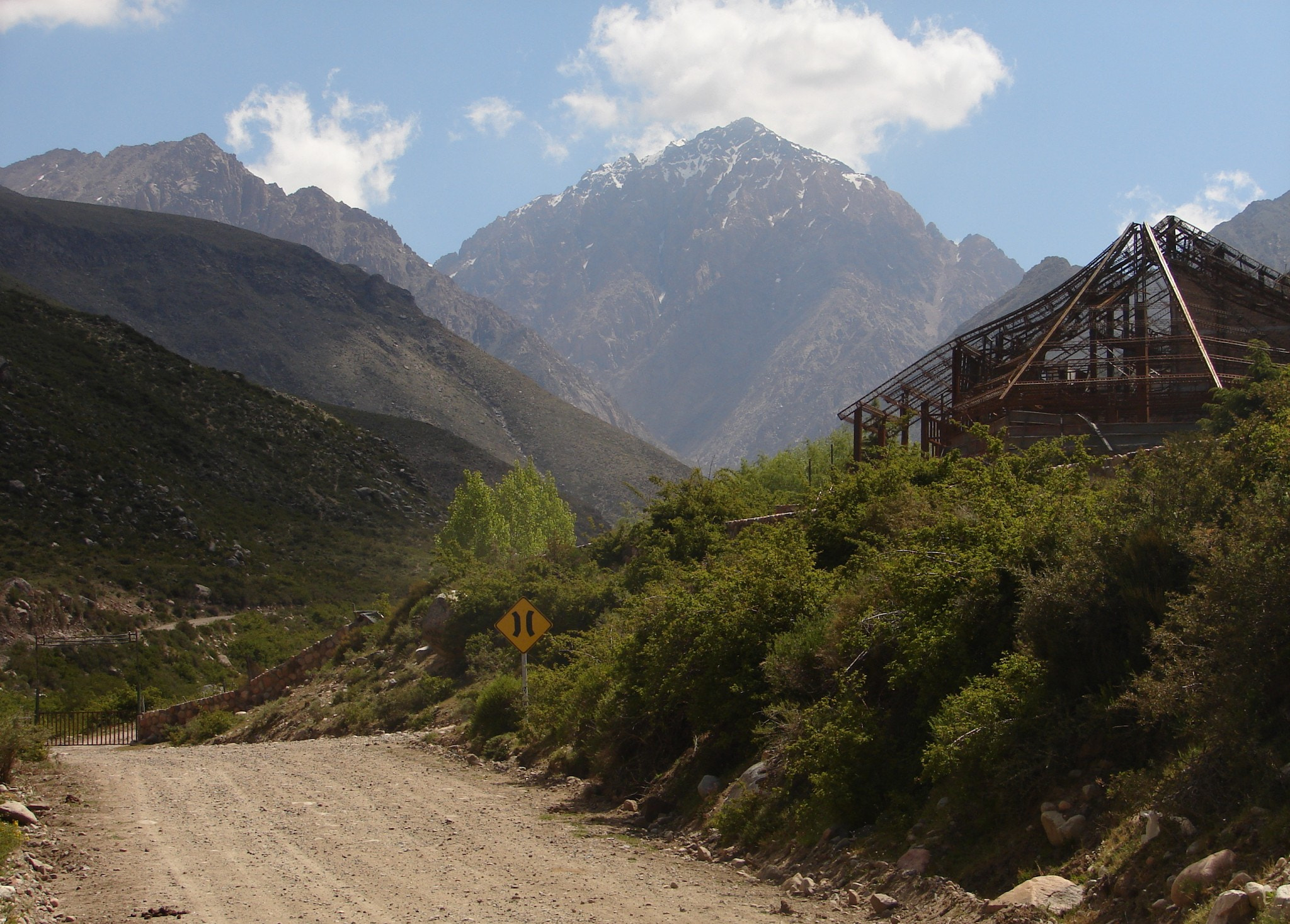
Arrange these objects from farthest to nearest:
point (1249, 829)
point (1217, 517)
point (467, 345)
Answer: point (467, 345), point (1217, 517), point (1249, 829)

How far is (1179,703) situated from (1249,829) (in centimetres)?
111

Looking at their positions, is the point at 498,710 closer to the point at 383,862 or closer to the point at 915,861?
the point at 383,862

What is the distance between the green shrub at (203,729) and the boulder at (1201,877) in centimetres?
2936

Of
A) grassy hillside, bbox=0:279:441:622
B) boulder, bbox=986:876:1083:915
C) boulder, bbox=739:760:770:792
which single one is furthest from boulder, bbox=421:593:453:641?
grassy hillside, bbox=0:279:441:622

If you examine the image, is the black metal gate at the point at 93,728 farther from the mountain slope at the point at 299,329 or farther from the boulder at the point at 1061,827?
the mountain slope at the point at 299,329

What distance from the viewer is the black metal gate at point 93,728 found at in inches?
1224

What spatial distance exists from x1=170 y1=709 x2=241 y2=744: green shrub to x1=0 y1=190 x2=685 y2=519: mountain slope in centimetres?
7717

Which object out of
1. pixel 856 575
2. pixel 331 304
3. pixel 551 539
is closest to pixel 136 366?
pixel 551 539

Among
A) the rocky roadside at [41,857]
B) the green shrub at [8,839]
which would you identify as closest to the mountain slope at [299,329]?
the rocky roadside at [41,857]

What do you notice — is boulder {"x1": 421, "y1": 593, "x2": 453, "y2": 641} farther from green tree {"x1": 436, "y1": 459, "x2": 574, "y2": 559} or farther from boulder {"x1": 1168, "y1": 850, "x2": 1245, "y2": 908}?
boulder {"x1": 1168, "y1": 850, "x2": 1245, "y2": 908}

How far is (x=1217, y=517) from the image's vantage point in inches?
325

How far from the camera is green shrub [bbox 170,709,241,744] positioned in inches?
1203

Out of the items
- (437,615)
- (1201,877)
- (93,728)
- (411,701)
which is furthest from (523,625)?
(93,728)

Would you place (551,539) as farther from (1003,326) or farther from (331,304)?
(331,304)
